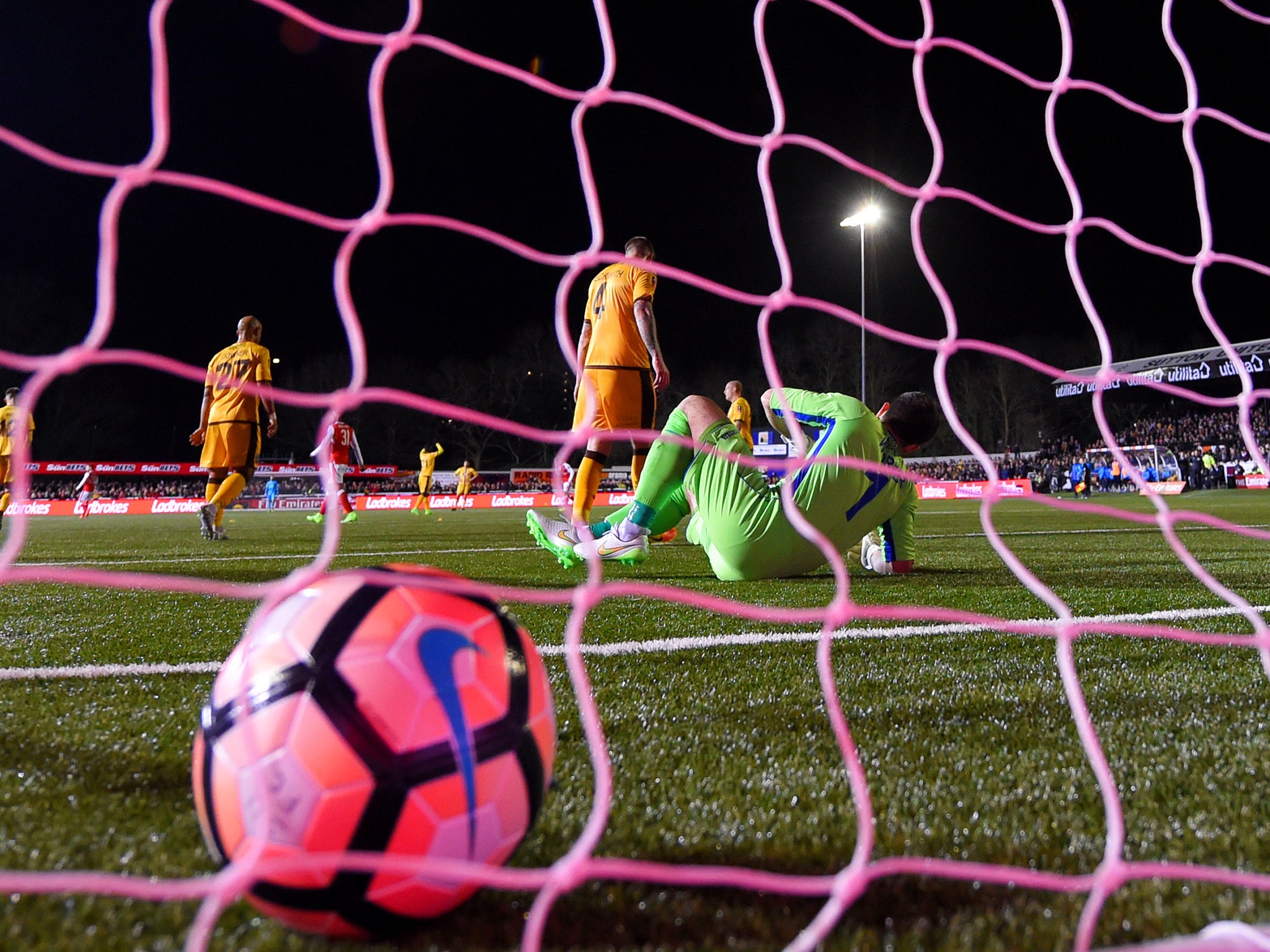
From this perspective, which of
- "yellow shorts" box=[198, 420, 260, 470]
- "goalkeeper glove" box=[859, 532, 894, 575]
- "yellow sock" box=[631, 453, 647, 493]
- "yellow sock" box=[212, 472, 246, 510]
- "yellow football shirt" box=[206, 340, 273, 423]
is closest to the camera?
"goalkeeper glove" box=[859, 532, 894, 575]

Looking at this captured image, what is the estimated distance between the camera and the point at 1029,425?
1716 inches

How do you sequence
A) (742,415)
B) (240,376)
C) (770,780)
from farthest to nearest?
(742,415) → (240,376) → (770,780)

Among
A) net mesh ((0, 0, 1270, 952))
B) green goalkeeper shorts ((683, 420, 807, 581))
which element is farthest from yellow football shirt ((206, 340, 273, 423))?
net mesh ((0, 0, 1270, 952))

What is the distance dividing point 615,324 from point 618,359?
0.24m

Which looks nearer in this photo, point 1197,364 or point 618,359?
point 618,359

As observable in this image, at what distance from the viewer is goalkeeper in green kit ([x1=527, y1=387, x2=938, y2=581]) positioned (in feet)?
13.1

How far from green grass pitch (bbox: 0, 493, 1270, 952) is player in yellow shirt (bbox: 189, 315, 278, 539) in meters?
3.84

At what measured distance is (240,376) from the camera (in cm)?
695

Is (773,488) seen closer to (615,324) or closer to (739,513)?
(739,513)

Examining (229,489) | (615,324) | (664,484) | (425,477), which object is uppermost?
(615,324)

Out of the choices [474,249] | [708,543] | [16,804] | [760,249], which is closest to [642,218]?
[760,249]

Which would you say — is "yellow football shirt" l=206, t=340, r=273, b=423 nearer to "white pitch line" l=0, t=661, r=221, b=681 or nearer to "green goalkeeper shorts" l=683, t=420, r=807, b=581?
"green goalkeeper shorts" l=683, t=420, r=807, b=581

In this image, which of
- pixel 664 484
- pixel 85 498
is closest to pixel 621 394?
pixel 664 484

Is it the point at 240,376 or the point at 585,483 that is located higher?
the point at 240,376
